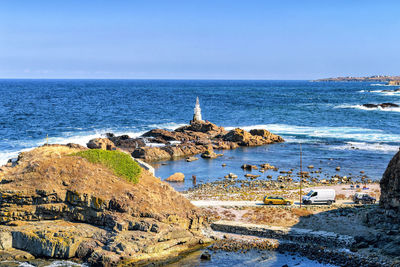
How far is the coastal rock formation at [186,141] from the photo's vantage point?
63.8 m

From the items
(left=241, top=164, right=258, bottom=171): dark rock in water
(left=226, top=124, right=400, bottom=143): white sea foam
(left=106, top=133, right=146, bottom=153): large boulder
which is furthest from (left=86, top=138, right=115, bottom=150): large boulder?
(left=226, top=124, right=400, bottom=143): white sea foam

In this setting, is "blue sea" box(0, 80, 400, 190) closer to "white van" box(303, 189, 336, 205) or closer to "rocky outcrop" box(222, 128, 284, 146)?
"rocky outcrop" box(222, 128, 284, 146)

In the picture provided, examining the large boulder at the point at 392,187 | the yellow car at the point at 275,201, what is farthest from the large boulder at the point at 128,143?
the large boulder at the point at 392,187

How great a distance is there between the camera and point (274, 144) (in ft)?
246

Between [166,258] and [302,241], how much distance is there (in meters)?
9.77

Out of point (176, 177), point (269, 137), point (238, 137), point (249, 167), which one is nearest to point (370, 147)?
point (269, 137)

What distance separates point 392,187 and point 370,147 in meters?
41.7

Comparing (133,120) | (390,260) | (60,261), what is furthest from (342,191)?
(133,120)

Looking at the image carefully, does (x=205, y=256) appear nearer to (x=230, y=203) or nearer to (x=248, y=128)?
(x=230, y=203)

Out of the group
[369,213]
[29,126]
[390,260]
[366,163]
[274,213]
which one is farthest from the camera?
[29,126]

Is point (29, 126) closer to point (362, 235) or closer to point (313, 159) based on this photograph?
point (313, 159)

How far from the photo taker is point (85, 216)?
2805cm

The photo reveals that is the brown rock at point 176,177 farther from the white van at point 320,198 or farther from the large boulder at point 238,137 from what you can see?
the large boulder at point 238,137

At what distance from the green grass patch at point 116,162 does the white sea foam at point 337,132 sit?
56921mm
